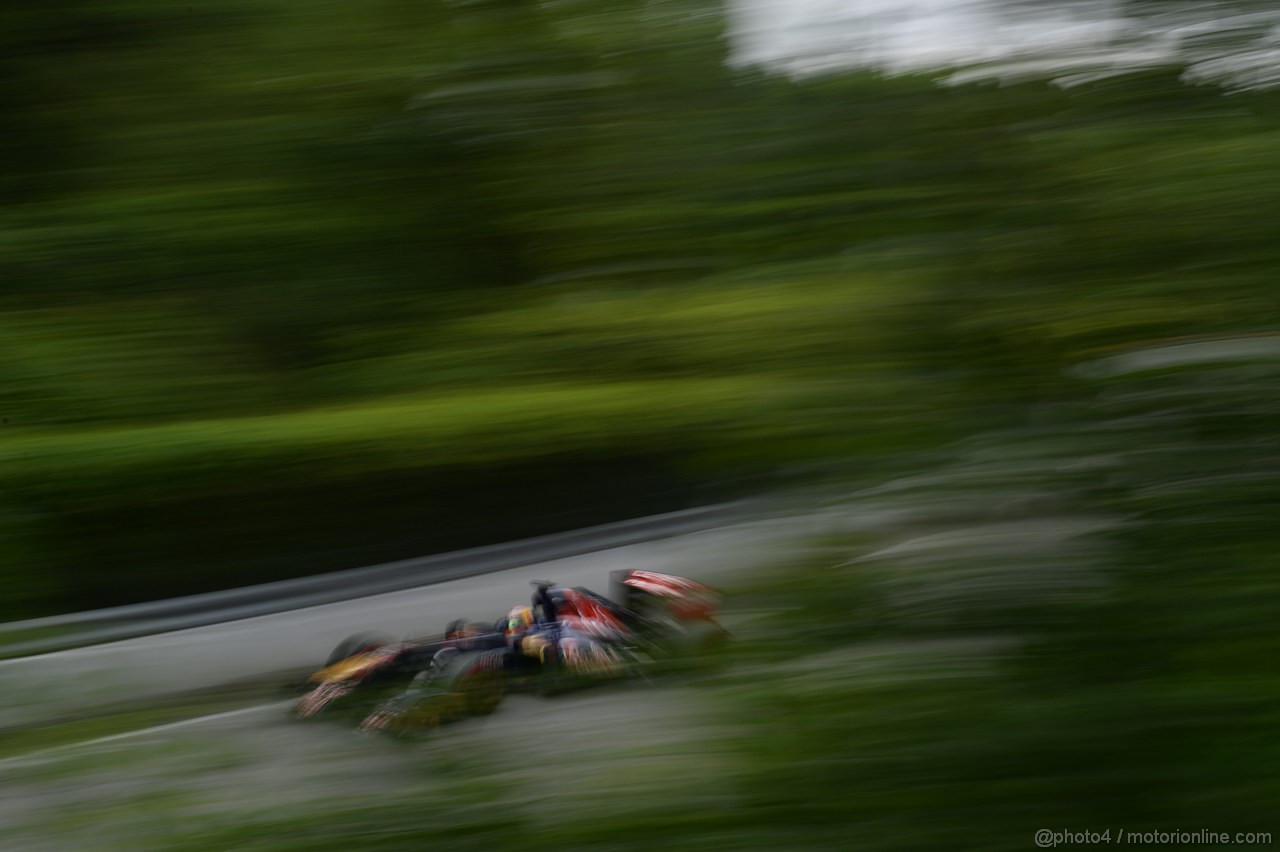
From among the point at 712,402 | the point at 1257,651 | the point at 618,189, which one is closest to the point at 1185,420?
the point at 1257,651

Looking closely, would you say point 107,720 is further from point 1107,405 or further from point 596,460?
point 1107,405

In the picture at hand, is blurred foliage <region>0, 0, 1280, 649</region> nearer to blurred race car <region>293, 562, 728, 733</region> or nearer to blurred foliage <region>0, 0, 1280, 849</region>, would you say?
blurred foliage <region>0, 0, 1280, 849</region>

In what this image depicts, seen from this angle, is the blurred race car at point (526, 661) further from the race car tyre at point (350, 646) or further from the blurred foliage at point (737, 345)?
the race car tyre at point (350, 646)

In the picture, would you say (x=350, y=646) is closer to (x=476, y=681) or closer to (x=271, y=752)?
(x=271, y=752)

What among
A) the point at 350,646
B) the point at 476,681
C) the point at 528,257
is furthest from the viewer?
the point at 350,646

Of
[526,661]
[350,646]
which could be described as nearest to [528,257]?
[526,661]

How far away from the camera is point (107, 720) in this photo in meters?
1.25

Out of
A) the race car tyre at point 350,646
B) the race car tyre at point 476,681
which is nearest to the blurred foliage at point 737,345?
the race car tyre at point 476,681

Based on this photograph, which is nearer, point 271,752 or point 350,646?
point 271,752

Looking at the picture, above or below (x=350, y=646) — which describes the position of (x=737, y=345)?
above

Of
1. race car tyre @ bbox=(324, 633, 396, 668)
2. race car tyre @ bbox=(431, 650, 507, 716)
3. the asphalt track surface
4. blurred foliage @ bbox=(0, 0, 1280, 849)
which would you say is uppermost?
blurred foliage @ bbox=(0, 0, 1280, 849)

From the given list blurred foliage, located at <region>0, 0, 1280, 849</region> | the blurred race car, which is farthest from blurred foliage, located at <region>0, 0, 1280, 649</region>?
the blurred race car

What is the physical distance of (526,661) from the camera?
1.06 metres

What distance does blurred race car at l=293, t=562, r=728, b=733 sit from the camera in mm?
896
